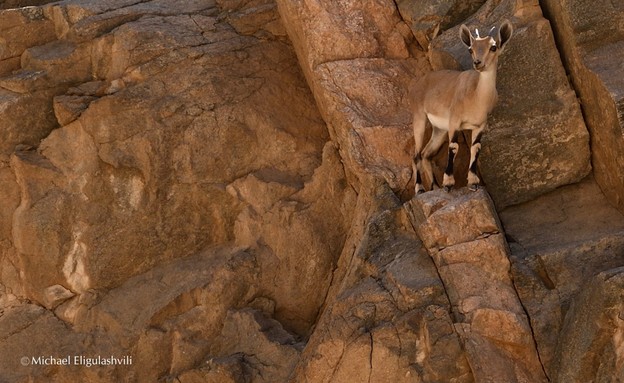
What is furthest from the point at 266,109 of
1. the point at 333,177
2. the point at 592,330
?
the point at 592,330

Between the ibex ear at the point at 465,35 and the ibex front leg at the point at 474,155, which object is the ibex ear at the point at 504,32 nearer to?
the ibex ear at the point at 465,35

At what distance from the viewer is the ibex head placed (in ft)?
30.8

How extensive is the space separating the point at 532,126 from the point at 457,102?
0.84 m

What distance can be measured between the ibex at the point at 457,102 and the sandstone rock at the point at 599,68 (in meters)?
0.78

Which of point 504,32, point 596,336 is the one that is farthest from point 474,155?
point 596,336

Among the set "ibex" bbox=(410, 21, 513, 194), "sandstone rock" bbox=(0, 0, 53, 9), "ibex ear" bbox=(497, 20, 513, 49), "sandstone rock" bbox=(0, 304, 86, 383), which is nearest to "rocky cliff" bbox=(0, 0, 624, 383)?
"sandstone rock" bbox=(0, 304, 86, 383)

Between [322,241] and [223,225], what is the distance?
4.33 ft

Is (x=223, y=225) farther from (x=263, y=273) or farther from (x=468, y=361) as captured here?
(x=468, y=361)

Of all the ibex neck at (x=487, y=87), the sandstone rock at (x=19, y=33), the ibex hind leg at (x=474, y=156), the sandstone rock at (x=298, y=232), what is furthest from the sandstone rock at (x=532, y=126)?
the sandstone rock at (x=19, y=33)

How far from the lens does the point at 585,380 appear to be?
8.23m

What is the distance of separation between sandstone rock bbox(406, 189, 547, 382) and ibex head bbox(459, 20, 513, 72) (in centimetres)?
127

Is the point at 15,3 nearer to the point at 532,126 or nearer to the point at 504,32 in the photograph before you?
the point at 504,32

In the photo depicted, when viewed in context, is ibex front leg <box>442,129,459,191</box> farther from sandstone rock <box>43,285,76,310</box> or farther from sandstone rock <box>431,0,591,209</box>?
sandstone rock <box>43,285,76,310</box>

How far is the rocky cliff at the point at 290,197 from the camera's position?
9.07 meters
